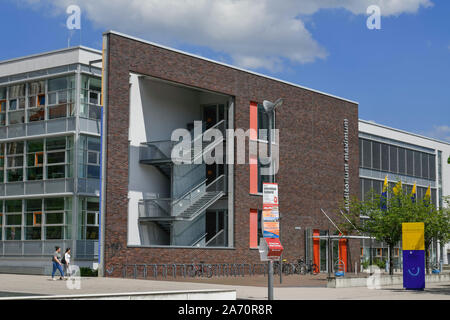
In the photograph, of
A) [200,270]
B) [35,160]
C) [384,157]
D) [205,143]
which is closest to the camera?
[35,160]

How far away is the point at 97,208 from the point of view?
35.5m

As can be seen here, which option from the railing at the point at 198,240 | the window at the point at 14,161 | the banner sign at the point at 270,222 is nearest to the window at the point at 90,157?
the window at the point at 14,161

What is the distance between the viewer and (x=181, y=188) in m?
38.6

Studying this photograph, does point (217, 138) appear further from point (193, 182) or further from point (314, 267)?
point (314, 267)

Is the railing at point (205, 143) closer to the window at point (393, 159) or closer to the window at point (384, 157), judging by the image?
the window at point (384, 157)

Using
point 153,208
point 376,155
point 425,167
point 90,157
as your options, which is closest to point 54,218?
point 90,157

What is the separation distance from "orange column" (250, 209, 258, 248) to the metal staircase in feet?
7.33

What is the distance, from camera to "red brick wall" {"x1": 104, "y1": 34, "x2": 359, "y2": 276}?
33094mm

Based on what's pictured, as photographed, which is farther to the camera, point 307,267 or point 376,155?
point 376,155

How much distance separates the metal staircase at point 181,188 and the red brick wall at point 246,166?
1463 mm

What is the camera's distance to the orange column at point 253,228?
40.3 metres

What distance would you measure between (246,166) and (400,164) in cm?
2214

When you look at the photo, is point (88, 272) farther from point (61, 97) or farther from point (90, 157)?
point (61, 97)

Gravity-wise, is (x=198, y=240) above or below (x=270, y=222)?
below
